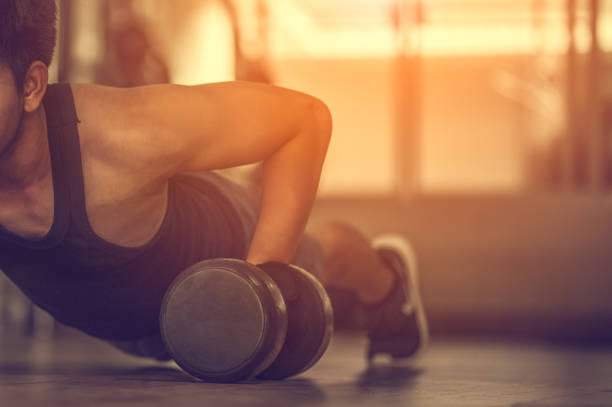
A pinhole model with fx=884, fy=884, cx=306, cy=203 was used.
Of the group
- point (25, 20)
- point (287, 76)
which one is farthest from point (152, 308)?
point (287, 76)

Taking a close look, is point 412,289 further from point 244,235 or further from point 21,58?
point 21,58

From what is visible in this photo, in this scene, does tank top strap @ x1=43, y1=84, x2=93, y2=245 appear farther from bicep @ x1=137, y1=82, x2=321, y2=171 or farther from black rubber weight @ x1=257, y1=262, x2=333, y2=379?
black rubber weight @ x1=257, y1=262, x2=333, y2=379

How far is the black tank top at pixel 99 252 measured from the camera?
3.65 feet

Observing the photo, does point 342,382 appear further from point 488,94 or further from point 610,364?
point 488,94

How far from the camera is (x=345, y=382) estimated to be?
1300 mm

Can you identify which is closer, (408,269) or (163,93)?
(163,93)

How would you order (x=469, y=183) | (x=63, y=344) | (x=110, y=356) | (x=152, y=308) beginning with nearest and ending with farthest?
(x=152, y=308)
(x=110, y=356)
(x=63, y=344)
(x=469, y=183)

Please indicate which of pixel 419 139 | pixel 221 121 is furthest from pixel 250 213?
pixel 419 139

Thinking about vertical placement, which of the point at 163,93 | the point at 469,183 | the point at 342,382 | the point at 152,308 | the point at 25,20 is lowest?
the point at 469,183

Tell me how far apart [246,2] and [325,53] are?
97.2 inches

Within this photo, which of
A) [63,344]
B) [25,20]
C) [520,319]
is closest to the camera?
[25,20]

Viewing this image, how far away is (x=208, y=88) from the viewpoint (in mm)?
1201

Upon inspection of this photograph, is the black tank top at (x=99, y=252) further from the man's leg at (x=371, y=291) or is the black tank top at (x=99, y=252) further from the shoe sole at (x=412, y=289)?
the shoe sole at (x=412, y=289)

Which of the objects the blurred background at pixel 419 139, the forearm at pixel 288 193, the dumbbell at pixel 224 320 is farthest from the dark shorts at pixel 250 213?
the blurred background at pixel 419 139
